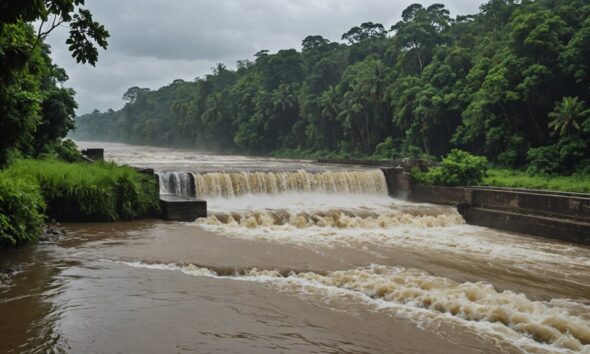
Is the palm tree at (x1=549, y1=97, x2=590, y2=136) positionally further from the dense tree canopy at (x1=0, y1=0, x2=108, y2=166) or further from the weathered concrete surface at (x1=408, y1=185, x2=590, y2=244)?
the dense tree canopy at (x1=0, y1=0, x2=108, y2=166)

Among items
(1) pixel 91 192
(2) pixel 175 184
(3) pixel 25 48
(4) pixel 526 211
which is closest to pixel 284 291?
(3) pixel 25 48

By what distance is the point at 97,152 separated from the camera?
20.9m

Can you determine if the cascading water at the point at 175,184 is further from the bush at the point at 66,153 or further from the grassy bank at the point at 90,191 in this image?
the bush at the point at 66,153

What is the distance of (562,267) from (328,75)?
4159 cm

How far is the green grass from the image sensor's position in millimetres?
17317

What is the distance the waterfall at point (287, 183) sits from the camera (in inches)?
628

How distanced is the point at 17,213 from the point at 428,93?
2629 cm

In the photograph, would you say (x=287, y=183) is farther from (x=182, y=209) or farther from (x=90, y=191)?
(x=90, y=191)

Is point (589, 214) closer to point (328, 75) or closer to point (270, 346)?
point (270, 346)

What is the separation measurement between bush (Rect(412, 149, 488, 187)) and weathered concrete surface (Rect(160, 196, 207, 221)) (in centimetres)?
955

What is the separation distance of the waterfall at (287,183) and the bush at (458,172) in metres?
A: 2.12

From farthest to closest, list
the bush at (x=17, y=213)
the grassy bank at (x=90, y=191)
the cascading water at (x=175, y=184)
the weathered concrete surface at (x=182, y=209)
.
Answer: the cascading water at (x=175, y=184) < the weathered concrete surface at (x=182, y=209) < the grassy bank at (x=90, y=191) < the bush at (x=17, y=213)

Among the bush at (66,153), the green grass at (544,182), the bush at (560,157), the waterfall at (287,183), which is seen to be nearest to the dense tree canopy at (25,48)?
the waterfall at (287,183)

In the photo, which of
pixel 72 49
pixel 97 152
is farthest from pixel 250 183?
pixel 72 49
